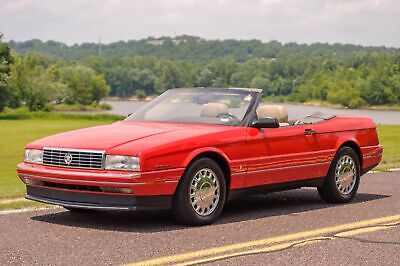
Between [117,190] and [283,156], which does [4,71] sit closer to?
[283,156]

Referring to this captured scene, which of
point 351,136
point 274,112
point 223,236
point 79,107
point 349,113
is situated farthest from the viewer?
point 79,107

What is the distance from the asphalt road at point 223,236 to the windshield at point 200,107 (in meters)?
1.04

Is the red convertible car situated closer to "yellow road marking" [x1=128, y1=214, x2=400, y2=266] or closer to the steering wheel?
the steering wheel

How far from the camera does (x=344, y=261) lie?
5801 millimetres

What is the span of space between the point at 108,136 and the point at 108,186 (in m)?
0.72

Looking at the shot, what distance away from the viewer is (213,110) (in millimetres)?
8398

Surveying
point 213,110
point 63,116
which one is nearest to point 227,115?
point 213,110

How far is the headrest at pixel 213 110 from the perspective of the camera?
8.38 metres

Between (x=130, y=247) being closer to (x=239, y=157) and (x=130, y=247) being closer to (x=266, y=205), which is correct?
(x=239, y=157)

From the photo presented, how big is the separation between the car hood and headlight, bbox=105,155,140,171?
13cm

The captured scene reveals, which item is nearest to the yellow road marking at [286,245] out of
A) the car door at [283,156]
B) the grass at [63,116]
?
the car door at [283,156]

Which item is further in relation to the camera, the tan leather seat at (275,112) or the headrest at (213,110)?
the tan leather seat at (275,112)

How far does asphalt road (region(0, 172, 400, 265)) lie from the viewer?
584 centimetres

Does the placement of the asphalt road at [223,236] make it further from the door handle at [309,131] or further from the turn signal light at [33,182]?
the door handle at [309,131]
